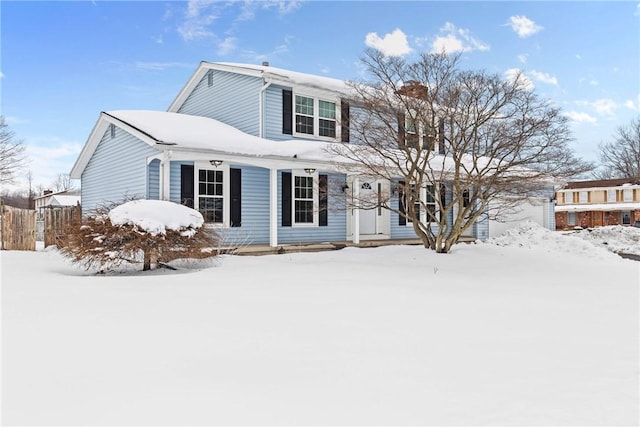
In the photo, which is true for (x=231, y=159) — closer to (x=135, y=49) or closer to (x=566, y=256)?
(x=566, y=256)

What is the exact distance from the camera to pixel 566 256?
13000 mm

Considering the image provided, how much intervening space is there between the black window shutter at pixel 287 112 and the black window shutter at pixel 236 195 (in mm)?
2424

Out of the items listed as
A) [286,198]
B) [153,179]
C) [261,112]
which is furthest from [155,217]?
[261,112]

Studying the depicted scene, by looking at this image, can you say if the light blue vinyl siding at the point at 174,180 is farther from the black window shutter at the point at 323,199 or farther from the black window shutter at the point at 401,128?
the black window shutter at the point at 401,128

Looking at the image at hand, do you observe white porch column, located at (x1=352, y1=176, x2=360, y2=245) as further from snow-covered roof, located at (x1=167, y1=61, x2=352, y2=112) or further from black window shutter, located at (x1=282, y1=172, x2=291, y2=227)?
snow-covered roof, located at (x1=167, y1=61, x2=352, y2=112)

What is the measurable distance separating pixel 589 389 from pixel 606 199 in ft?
150

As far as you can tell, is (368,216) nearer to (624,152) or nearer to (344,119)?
(344,119)

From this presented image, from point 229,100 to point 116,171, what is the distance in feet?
14.4

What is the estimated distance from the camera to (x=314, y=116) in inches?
593

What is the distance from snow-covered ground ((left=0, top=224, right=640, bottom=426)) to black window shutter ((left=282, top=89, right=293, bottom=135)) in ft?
25.2

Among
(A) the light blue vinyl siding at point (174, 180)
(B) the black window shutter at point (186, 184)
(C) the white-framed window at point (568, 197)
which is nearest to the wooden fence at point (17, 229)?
(A) the light blue vinyl siding at point (174, 180)

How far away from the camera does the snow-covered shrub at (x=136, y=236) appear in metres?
8.34

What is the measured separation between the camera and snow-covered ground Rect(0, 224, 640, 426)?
2.76 metres

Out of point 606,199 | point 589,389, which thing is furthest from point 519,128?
point 606,199
